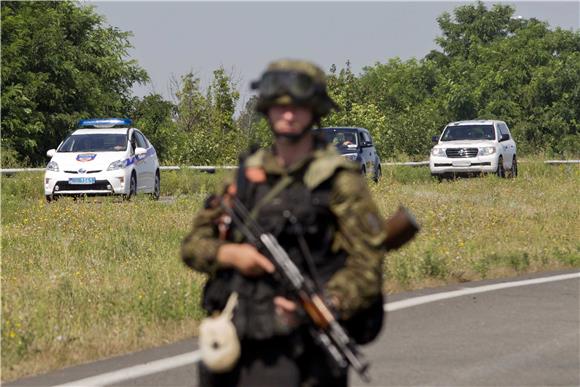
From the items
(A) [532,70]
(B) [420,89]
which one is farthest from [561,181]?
(B) [420,89]

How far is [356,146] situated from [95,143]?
27.8ft

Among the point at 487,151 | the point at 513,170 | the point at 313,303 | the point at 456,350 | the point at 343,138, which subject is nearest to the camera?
the point at 313,303

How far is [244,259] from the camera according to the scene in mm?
4352

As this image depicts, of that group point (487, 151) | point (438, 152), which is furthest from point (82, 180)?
point (487, 151)

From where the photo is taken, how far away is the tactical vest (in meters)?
4.38

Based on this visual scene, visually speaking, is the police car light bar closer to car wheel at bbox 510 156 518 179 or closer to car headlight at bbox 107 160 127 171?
car headlight at bbox 107 160 127 171

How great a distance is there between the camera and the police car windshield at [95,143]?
27.5 meters

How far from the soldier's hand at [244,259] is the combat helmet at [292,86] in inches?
19.5

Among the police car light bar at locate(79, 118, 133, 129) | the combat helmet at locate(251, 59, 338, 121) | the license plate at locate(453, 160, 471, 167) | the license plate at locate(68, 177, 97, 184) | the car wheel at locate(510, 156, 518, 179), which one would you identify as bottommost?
the car wheel at locate(510, 156, 518, 179)

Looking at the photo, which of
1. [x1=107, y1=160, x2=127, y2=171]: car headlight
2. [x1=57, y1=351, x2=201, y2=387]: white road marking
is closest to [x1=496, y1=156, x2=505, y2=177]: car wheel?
[x1=107, y1=160, x2=127, y2=171]: car headlight

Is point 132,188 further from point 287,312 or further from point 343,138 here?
point 287,312

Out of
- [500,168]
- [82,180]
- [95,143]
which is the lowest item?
[500,168]

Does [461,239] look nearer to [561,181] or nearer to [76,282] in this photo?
[76,282]

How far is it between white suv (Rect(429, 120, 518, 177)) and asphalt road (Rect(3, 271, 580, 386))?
2450 centimetres
